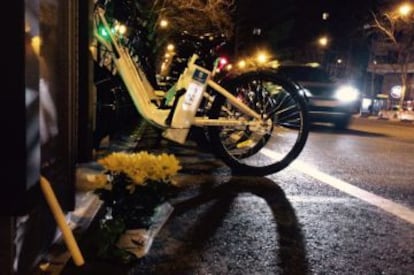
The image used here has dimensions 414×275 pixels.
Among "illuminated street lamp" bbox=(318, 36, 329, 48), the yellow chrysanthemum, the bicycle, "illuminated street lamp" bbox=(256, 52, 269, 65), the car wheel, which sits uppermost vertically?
"illuminated street lamp" bbox=(318, 36, 329, 48)

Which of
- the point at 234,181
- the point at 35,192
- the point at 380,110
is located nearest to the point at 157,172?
the point at 35,192

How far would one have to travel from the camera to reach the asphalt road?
343 cm

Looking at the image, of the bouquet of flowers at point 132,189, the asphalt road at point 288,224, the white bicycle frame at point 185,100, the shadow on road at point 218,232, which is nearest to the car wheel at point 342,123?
the asphalt road at point 288,224

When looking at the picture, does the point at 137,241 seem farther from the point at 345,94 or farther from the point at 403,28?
the point at 403,28

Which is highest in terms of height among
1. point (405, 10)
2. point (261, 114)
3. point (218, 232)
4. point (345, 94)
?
point (405, 10)

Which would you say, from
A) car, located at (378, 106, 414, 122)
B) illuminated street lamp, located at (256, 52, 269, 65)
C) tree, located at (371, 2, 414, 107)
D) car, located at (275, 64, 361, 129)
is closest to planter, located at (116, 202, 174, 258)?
car, located at (275, 64, 361, 129)

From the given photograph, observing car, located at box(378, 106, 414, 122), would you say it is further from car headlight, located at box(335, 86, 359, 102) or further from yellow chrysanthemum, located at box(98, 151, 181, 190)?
yellow chrysanthemum, located at box(98, 151, 181, 190)

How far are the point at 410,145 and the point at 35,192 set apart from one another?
9487 mm

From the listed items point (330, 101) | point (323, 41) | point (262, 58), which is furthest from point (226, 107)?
point (323, 41)

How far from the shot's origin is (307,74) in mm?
14664

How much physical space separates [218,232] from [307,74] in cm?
1116

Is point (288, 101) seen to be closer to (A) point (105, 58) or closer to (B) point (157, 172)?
(A) point (105, 58)

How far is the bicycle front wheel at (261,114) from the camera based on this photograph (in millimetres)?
6141

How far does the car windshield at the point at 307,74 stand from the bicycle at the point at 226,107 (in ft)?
27.4
